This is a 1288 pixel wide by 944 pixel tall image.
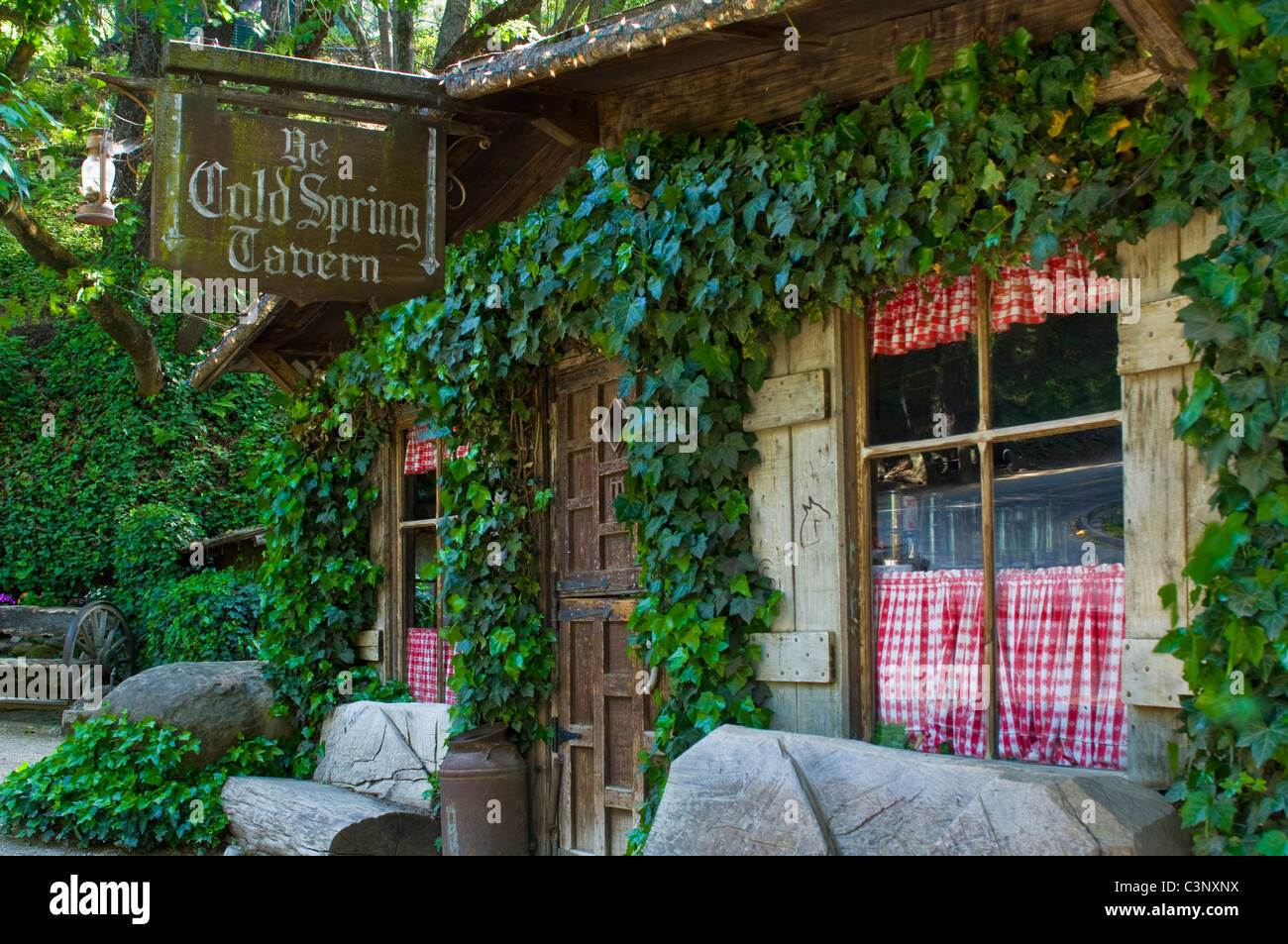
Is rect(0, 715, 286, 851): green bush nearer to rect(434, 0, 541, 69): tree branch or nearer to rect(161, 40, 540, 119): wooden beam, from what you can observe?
rect(161, 40, 540, 119): wooden beam

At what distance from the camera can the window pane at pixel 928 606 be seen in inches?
175

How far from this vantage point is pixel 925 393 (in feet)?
15.3

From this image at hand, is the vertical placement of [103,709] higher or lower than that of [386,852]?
higher

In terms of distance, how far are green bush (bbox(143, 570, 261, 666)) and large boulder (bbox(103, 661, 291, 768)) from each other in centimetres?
306

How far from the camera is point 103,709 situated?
8383mm

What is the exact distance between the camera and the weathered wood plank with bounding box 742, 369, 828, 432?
4.87 m

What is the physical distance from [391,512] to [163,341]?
30.2 feet

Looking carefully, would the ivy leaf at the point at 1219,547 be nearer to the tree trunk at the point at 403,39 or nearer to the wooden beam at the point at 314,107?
the wooden beam at the point at 314,107

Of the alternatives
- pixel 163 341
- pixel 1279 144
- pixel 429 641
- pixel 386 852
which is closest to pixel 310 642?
pixel 429 641

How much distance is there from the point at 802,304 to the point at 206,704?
216 inches

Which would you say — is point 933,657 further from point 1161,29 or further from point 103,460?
point 103,460

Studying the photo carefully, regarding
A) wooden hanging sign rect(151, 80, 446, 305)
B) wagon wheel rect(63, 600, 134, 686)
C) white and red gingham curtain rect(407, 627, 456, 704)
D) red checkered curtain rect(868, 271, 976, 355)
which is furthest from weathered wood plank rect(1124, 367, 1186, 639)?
wagon wheel rect(63, 600, 134, 686)

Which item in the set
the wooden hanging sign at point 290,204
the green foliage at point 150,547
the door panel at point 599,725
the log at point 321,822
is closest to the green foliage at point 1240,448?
the door panel at point 599,725

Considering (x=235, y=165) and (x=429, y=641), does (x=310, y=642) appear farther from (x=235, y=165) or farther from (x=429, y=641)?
(x=235, y=165)
